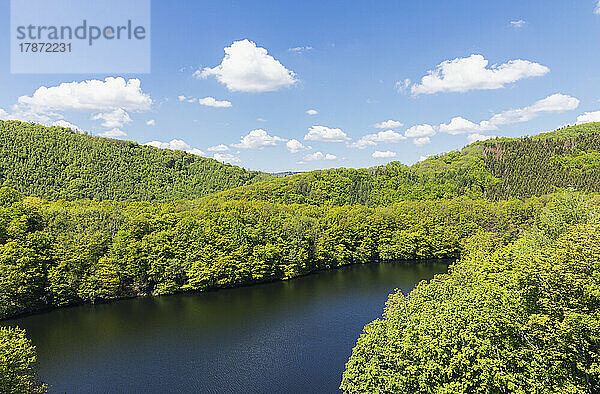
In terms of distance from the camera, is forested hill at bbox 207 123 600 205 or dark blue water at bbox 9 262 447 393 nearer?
dark blue water at bbox 9 262 447 393

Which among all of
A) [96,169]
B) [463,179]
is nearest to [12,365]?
[96,169]

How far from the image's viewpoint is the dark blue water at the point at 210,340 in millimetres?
29719

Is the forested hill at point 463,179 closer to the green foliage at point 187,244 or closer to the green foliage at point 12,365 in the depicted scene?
the green foliage at point 187,244

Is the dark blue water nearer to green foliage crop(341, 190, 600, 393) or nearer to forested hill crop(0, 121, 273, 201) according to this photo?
green foliage crop(341, 190, 600, 393)

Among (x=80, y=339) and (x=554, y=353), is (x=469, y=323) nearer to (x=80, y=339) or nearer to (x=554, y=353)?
(x=554, y=353)

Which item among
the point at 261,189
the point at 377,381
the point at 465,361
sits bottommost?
the point at 377,381

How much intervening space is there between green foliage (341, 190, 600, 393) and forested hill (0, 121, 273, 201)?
13335 cm

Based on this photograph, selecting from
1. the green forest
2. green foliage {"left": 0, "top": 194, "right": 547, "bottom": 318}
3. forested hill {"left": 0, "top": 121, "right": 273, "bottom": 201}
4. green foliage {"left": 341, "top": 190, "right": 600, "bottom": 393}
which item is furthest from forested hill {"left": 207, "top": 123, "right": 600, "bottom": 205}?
green foliage {"left": 341, "top": 190, "right": 600, "bottom": 393}

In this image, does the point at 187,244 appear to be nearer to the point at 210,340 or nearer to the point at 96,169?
the point at 210,340

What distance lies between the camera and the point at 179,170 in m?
164

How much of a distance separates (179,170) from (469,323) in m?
162

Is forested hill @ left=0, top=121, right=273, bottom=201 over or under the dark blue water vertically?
over

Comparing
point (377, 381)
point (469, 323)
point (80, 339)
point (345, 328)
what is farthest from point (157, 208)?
point (469, 323)

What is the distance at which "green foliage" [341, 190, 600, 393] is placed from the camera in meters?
15.4
